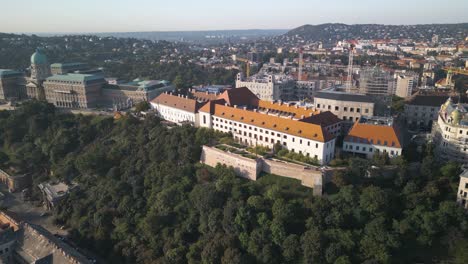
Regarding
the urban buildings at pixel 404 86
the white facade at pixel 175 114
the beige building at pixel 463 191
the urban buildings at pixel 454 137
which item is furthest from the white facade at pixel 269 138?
the urban buildings at pixel 404 86

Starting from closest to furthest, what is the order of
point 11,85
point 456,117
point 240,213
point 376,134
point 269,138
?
point 240,213
point 456,117
point 376,134
point 269,138
point 11,85

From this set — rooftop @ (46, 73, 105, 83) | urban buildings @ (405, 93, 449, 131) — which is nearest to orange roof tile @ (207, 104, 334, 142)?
urban buildings @ (405, 93, 449, 131)

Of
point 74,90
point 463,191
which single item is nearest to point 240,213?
point 463,191

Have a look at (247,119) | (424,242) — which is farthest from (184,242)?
(424,242)

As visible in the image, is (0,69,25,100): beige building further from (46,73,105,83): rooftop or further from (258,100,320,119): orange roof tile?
(258,100,320,119): orange roof tile

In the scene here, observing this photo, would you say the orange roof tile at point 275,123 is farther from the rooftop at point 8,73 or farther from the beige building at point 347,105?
the rooftop at point 8,73

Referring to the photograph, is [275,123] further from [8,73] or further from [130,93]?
[8,73]
